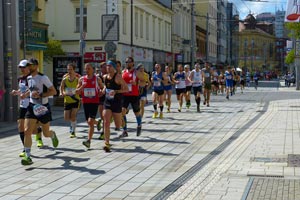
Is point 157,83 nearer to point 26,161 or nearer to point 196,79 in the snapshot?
point 196,79

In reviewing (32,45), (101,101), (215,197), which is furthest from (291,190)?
(32,45)

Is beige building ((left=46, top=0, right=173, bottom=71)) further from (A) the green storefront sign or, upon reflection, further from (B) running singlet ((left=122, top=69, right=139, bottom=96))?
Answer: (B) running singlet ((left=122, top=69, right=139, bottom=96))

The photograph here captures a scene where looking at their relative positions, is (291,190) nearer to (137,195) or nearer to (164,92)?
(137,195)

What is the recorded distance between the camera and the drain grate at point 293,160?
929 cm

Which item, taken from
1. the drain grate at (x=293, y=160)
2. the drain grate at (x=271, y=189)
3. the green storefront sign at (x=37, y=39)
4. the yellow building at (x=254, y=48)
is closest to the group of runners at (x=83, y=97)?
the drain grate at (x=293, y=160)

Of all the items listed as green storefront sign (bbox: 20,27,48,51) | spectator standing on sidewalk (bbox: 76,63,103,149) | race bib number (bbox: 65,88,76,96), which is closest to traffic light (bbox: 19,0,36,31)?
race bib number (bbox: 65,88,76,96)

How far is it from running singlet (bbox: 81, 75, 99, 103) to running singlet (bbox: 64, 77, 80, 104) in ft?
3.42

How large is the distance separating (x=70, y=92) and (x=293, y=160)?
18.4ft

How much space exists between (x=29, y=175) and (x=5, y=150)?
2.89 metres

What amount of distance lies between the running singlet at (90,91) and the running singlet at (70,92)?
41.0 inches

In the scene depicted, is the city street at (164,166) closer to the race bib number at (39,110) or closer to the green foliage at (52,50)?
the race bib number at (39,110)

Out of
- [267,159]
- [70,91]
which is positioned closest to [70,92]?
[70,91]

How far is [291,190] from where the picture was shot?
7355 millimetres

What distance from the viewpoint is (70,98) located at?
13.2m
